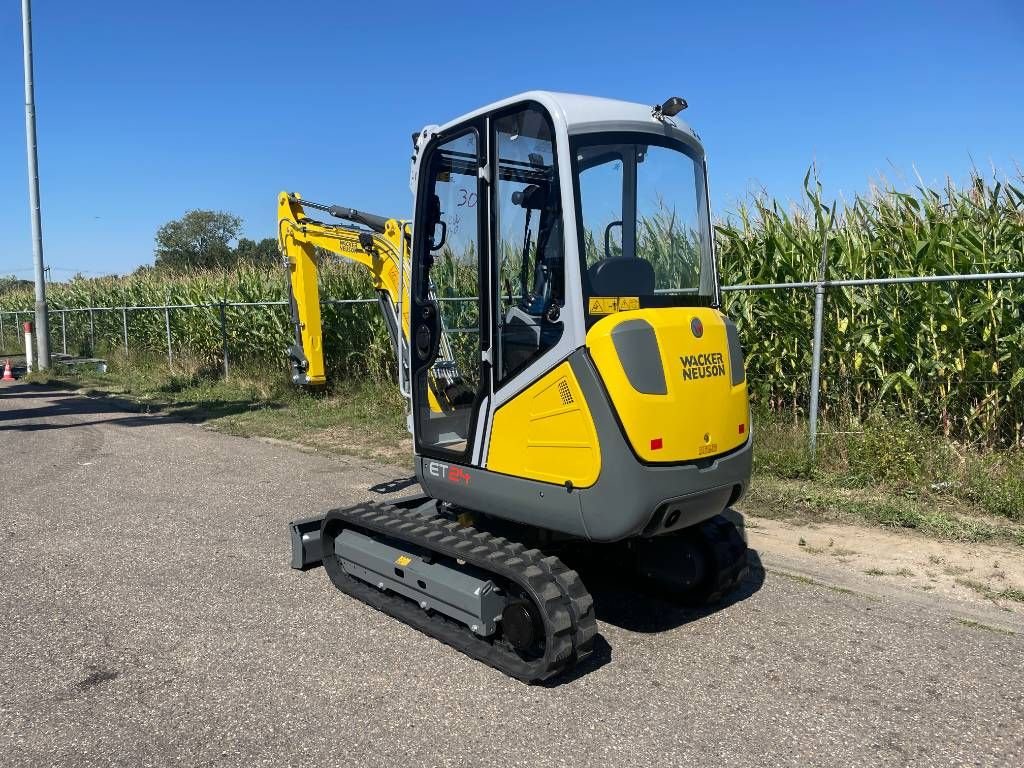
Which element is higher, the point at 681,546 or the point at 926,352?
the point at 926,352

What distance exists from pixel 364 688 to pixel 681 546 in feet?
6.19

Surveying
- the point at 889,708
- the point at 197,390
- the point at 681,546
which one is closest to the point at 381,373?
the point at 197,390

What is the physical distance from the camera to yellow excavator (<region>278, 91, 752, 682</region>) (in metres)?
3.59

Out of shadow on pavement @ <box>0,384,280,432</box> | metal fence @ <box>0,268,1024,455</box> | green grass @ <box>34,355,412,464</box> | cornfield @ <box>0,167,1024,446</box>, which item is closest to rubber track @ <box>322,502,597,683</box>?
metal fence @ <box>0,268,1024,455</box>

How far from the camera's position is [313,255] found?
27.6ft

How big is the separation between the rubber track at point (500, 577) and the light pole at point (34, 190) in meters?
15.8

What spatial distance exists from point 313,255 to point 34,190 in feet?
40.2

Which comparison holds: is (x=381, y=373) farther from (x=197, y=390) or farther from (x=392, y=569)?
(x=392, y=569)

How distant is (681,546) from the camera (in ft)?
14.5

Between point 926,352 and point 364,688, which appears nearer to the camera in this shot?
point 364,688

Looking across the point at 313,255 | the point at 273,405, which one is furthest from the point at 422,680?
the point at 273,405

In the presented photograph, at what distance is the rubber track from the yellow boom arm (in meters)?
2.17

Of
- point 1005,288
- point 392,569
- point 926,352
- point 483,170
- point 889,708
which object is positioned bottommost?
point 889,708

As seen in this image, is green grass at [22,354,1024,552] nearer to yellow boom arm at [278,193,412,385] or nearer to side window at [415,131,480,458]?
yellow boom arm at [278,193,412,385]
